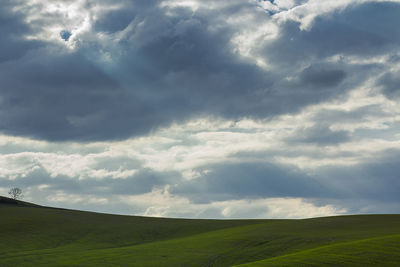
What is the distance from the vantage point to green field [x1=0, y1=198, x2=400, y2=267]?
49.8 metres

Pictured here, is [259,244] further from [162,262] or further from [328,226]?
[328,226]

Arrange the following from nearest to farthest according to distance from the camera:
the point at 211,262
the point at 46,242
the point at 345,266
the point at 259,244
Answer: the point at 345,266 → the point at 211,262 → the point at 259,244 → the point at 46,242

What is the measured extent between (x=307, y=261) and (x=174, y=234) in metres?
52.9

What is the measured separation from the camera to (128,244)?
278 ft

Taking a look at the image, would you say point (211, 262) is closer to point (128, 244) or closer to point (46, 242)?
point (128, 244)

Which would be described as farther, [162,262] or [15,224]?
[15,224]

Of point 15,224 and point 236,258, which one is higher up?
point 15,224

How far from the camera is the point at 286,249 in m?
61.9

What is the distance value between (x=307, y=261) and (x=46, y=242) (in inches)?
2162

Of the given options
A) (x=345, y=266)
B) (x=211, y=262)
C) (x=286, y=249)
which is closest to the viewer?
(x=345, y=266)

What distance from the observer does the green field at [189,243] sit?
49844 mm

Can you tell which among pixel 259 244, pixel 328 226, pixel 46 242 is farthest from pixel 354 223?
pixel 46 242

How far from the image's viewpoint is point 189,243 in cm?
7538

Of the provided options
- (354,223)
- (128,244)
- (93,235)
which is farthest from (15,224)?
(354,223)
